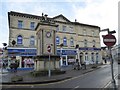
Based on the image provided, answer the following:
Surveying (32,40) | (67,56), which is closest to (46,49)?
(32,40)

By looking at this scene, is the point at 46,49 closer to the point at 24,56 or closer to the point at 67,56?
the point at 24,56

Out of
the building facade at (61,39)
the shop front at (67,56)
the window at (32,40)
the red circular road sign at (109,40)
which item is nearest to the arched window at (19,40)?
the building facade at (61,39)

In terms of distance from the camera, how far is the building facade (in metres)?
29.8

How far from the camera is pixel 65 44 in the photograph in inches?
1417

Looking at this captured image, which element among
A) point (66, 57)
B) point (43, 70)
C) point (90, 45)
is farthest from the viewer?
point (90, 45)

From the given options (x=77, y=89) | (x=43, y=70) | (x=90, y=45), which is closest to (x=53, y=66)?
(x=43, y=70)

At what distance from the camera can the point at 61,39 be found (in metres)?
35.3

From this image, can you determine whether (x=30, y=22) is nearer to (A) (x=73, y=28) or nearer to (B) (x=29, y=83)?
(A) (x=73, y=28)

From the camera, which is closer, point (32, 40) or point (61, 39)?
point (32, 40)

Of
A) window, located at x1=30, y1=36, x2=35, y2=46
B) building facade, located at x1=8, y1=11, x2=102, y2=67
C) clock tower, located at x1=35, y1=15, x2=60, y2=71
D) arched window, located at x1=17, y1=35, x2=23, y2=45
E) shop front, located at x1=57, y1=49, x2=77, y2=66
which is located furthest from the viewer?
shop front, located at x1=57, y1=49, x2=77, y2=66

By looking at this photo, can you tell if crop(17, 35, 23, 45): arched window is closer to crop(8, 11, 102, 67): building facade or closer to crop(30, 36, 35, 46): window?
crop(8, 11, 102, 67): building facade

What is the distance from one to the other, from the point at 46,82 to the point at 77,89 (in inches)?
144

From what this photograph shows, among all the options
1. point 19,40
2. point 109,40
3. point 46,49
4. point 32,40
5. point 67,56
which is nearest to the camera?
point 109,40

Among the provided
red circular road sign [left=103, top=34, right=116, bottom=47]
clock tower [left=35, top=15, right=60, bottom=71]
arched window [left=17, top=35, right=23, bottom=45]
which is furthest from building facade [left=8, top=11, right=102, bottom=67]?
red circular road sign [left=103, top=34, right=116, bottom=47]
